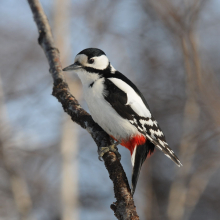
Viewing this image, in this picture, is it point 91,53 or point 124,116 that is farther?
point 91,53

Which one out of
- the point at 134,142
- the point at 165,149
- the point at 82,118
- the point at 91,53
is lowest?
the point at 165,149

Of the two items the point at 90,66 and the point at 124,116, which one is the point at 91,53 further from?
the point at 124,116

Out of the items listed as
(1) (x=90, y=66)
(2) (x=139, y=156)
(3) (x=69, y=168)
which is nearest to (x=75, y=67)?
(1) (x=90, y=66)

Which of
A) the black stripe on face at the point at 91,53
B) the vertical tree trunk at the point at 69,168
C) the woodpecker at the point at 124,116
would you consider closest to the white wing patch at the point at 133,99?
the woodpecker at the point at 124,116

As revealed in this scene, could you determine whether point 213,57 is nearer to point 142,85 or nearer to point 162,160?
point 142,85

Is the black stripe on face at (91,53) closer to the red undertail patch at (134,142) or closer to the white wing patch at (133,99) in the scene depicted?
the white wing patch at (133,99)

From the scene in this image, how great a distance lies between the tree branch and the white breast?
11 cm

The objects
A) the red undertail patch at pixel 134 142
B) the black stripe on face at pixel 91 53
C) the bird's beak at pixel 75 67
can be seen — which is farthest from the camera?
the black stripe on face at pixel 91 53

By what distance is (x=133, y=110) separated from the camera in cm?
324

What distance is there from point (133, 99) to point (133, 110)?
0.13m

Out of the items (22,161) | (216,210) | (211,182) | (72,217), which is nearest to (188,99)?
(211,182)

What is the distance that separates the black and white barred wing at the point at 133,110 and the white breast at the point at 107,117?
0.05m

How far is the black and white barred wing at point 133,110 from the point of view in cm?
318

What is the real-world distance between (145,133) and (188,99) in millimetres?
3769
